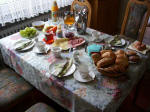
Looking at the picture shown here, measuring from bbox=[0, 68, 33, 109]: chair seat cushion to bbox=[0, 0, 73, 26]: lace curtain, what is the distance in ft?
2.23

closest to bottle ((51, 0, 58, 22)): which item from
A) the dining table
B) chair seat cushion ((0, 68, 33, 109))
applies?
the dining table

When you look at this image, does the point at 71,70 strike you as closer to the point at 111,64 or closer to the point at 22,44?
the point at 111,64

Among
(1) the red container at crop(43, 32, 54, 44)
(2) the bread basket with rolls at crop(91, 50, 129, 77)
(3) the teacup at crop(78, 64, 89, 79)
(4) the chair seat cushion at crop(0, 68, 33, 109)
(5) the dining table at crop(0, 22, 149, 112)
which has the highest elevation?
(1) the red container at crop(43, 32, 54, 44)

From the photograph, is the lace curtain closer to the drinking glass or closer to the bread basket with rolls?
the drinking glass

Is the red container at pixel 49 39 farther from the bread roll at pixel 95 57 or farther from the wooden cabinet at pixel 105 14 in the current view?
the wooden cabinet at pixel 105 14

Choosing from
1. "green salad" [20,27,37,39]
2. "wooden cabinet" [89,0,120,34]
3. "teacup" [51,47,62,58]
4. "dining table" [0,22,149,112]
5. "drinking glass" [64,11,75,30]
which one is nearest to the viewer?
"dining table" [0,22,149,112]

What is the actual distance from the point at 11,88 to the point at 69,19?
2.96 ft

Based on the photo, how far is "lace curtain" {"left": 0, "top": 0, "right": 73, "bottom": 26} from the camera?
1.72 m

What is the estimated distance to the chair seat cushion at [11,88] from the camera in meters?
1.21

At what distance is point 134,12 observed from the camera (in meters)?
1.72

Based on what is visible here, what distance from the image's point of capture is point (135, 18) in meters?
1.73

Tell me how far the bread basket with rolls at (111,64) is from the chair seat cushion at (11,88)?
0.68 meters

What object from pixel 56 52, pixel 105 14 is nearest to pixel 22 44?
pixel 56 52

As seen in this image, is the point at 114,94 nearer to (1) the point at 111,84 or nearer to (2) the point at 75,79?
(1) the point at 111,84
